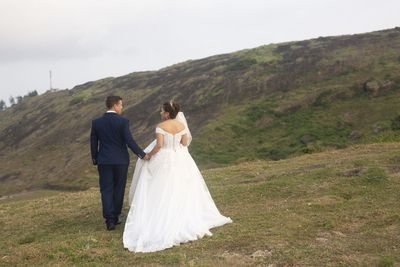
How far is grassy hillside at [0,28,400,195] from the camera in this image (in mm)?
44656

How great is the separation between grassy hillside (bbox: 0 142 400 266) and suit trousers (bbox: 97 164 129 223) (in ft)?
1.75

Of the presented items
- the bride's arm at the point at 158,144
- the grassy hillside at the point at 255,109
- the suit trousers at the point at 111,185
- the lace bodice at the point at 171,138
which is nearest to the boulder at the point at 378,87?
the grassy hillside at the point at 255,109

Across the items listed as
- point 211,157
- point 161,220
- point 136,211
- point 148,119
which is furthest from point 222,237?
point 148,119

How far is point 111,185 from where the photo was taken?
11516mm

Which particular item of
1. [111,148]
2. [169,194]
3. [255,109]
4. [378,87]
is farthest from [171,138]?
[255,109]

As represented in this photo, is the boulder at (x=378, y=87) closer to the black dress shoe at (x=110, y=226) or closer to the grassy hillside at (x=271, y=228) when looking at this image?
the grassy hillside at (x=271, y=228)

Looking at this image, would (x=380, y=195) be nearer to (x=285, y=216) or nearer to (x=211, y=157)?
(x=285, y=216)

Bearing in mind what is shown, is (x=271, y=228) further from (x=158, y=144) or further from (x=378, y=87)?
(x=378, y=87)

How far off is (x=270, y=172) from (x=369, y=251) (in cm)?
1044

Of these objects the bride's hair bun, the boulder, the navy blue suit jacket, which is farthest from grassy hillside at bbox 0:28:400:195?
the navy blue suit jacket

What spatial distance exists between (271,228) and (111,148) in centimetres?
401

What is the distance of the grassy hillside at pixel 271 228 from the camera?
886cm

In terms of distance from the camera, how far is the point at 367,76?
51844mm

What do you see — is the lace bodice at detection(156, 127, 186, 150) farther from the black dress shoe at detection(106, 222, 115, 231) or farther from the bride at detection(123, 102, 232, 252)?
the black dress shoe at detection(106, 222, 115, 231)
